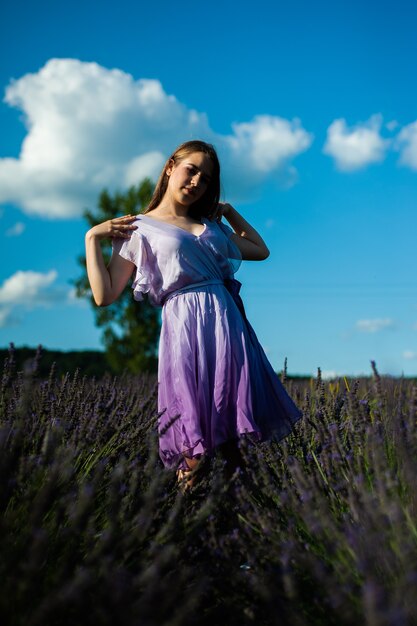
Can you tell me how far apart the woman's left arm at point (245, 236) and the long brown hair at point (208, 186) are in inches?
3.8

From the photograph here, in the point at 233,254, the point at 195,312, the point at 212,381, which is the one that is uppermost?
the point at 233,254

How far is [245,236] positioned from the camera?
10.3 ft

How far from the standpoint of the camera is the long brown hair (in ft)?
9.56

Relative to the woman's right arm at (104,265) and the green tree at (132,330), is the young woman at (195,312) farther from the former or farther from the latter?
the green tree at (132,330)

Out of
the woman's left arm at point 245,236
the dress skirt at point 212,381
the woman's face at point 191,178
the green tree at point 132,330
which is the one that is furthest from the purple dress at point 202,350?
the green tree at point 132,330

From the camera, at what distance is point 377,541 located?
1.41 meters

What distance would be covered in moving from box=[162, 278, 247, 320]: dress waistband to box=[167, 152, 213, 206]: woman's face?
0.40m

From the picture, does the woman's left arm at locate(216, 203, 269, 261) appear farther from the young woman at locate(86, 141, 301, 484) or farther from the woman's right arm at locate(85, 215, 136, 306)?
the woman's right arm at locate(85, 215, 136, 306)

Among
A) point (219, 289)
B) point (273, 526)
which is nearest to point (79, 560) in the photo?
point (273, 526)

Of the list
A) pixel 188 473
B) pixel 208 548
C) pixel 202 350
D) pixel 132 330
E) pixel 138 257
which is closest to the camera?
pixel 208 548

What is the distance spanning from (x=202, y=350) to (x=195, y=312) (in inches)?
6.5

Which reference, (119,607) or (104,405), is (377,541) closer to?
(119,607)

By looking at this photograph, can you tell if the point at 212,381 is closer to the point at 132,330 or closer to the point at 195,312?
the point at 195,312

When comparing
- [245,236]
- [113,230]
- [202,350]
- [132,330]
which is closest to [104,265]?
[113,230]
